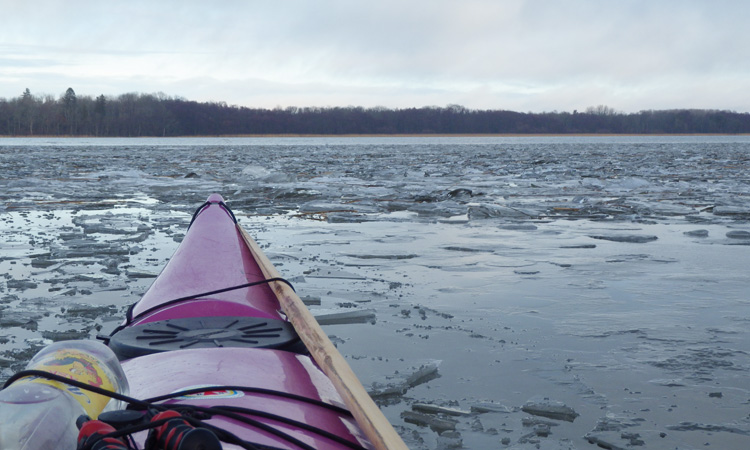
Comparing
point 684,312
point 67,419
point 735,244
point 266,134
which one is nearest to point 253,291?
point 67,419

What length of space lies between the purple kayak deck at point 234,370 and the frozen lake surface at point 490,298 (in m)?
0.51

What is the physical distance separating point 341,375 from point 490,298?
243 cm

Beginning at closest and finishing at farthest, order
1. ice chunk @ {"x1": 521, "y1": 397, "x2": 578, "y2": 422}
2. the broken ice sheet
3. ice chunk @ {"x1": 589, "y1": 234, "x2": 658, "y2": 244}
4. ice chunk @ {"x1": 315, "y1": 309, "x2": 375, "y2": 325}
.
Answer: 1. ice chunk @ {"x1": 521, "y1": 397, "x2": 578, "y2": 422}
2. the broken ice sheet
3. ice chunk @ {"x1": 315, "y1": 309, "x2": 375, "y2": 325}
4. ice chunk @ {"x1": 589, "y1": 234, "x2": 658, "y2": 244}

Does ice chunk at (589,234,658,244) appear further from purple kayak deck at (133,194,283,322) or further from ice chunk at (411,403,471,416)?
ice chunk at (411,403,471,416)

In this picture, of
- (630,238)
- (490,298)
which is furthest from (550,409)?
(630,238)

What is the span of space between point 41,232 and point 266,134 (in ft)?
240

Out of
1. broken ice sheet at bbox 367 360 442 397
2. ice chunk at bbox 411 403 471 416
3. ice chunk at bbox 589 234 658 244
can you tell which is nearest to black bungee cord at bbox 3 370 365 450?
ice chunk at bbox 411 403 471 416

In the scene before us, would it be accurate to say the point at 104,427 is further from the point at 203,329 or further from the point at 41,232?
the point at 41,232

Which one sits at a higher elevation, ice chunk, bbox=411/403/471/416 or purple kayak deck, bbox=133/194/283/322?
purple kayak deck, bbox=133/194/283/322

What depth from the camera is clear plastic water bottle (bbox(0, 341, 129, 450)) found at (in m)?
1.20

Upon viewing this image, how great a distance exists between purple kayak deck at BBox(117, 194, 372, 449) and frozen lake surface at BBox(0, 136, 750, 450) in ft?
1.67

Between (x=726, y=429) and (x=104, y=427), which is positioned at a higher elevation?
(x=104, y=427)

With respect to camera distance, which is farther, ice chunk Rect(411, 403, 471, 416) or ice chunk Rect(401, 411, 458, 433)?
ice chunk Rect(411, 403, 471, 416)

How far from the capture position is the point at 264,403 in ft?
5.85
